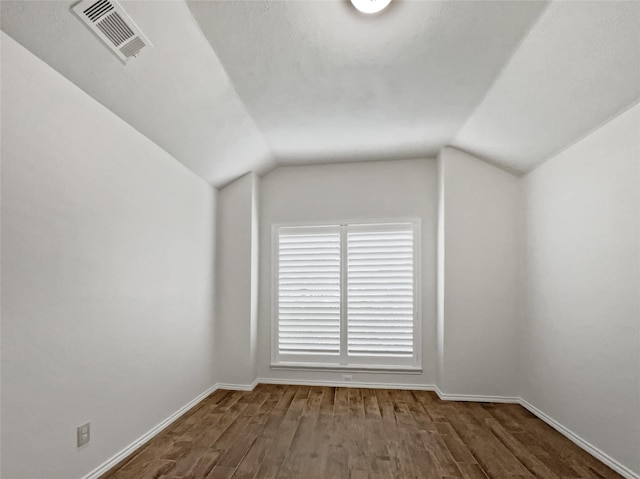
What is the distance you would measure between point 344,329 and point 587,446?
2.25 meters

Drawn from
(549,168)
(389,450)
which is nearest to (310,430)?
(389,450)

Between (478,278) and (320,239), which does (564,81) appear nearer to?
(478,278)

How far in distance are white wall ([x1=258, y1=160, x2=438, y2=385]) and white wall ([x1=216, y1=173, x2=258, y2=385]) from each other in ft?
0.74

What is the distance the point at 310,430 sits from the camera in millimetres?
2756

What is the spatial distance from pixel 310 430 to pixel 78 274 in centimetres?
204

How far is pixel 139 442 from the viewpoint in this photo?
2441 millimetres

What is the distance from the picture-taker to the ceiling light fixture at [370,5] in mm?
1722

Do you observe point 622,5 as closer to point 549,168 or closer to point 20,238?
point 549,168

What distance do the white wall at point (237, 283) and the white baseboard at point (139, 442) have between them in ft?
1.70

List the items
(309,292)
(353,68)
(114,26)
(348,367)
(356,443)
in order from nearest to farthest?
(114,26)
(353,68)
(356,443)
(348,367)
(309,292)

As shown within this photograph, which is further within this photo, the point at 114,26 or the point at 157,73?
the point at 157,73

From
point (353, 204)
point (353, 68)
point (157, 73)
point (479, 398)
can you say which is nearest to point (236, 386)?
point (353, 204)

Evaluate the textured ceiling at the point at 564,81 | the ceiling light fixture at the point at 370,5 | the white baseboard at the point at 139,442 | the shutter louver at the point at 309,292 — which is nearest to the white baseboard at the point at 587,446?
the shutter louver at the point at 309,292

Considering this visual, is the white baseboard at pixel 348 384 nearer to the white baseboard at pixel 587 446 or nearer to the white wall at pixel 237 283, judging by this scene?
the white wall at pixel 237 283
